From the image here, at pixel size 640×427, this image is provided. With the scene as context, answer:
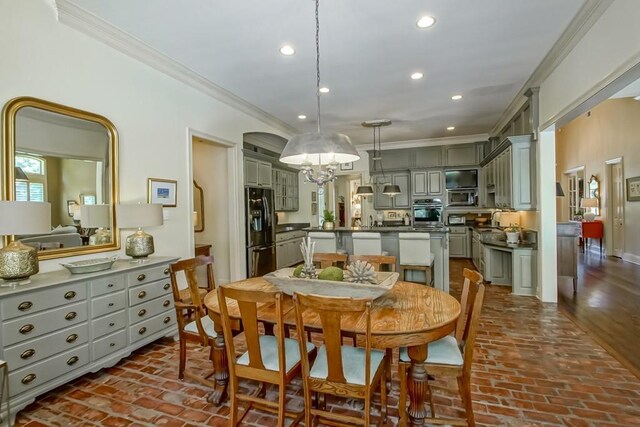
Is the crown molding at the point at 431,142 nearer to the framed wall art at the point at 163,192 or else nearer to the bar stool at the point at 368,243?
the bar stool at the point at 368,243

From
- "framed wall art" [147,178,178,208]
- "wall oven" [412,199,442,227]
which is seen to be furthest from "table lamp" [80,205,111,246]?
"wall oven" [412,199,442,227]

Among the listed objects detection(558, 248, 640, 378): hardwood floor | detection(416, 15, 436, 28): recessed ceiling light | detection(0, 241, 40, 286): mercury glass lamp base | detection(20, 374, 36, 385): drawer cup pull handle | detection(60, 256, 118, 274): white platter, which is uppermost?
detection(416, 15, 436, 28): recessed ceiling light

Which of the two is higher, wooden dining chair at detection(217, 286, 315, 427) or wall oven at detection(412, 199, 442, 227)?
wall oven at detection(412, 199, 442, 227)

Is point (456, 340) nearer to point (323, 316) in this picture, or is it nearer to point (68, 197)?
point (323, 316)

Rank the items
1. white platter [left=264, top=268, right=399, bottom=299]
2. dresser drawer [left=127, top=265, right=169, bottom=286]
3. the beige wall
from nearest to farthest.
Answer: white platter [left=264, top=268, right=399, bottom=299] → dresser drawer [left=127, top=265, right=169, bottom=286] → the beige wall

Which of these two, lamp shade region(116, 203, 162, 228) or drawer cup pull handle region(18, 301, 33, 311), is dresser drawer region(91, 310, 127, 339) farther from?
lamp shade region(116, 203, 162, 228)

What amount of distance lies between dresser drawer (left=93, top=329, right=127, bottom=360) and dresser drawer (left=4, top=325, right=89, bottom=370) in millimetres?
127

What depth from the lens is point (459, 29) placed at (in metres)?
3.10

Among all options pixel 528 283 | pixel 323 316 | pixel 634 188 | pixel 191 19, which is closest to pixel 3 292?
pixel 323 316

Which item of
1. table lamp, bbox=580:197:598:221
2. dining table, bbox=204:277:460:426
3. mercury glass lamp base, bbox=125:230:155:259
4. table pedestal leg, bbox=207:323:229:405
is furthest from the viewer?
table lamp, bbox=580:197:598:221

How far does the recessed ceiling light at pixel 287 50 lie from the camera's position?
3.38m

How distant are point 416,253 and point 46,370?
12.6 ft

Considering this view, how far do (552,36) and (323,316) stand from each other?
12.0ft

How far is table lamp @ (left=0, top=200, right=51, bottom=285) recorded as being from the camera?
2.02 metres
